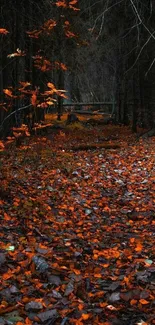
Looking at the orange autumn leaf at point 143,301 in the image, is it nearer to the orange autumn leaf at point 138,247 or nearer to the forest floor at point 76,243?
the forest floor at point 76,243

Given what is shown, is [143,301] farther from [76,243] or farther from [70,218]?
[70,218]

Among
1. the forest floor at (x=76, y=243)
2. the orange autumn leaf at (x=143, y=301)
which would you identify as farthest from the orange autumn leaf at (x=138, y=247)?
the orange autumn leaf at (x=143, y=301)

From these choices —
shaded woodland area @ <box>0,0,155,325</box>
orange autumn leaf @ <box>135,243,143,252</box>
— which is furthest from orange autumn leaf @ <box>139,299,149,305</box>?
orange autumn leaf @ <box>135,243,143,252</box>

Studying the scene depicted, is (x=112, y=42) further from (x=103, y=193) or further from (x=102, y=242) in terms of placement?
(x=102, y=242)

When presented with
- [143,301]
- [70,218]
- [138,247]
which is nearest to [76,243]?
[138,247]

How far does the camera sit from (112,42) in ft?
70.0

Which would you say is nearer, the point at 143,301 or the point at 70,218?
the point at 143,301

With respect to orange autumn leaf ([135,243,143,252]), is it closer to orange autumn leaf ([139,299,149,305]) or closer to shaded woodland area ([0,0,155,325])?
shaded woodland area ([0,0,155,325])

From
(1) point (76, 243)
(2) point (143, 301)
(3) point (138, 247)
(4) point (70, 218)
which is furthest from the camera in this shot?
(4) point (70, 218)

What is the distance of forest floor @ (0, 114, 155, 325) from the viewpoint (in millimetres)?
3324

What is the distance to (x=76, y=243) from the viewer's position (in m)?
5.11

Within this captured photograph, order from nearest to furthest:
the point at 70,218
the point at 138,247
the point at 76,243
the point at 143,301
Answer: the point at 143,301, the point at 138,247, the point at 76,243, the point at 70,218

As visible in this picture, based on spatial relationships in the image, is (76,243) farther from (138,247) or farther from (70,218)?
(70,218)

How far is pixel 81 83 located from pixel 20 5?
28.9 m
